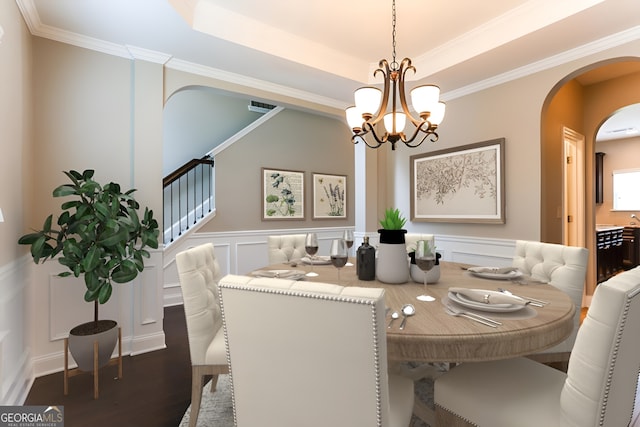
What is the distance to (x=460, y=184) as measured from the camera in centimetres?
338

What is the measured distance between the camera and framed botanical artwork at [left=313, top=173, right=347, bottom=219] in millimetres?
5191

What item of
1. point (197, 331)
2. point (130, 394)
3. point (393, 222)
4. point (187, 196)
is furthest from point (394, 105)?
point (187, 196)

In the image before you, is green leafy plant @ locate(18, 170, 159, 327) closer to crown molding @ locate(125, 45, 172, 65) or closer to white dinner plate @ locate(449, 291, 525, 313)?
crown molding @ locate(125, 45, 172, 65)

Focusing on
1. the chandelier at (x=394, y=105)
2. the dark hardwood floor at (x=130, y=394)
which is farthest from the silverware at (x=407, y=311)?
the dark hardwood floor at (x=130, y=394)

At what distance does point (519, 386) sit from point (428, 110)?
157 centimetres

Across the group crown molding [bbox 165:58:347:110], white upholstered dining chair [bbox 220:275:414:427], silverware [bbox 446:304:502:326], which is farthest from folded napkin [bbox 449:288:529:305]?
crown molding [bbox 165:58:347:110]

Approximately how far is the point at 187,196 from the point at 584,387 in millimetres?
4646

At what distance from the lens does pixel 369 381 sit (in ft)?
2.68

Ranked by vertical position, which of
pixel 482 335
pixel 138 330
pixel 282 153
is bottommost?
pixel 138 330

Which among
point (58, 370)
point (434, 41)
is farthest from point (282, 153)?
point (58, 370)

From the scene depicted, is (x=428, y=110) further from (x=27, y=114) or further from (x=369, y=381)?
(x=27, y=114)

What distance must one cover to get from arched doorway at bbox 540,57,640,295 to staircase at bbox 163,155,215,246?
3.93m

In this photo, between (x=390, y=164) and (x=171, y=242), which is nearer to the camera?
(x=171, y=242)

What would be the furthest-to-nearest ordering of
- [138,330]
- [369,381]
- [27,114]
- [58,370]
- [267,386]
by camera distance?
[138,330], [58,370], [27,114], [267,386], [369,381]
